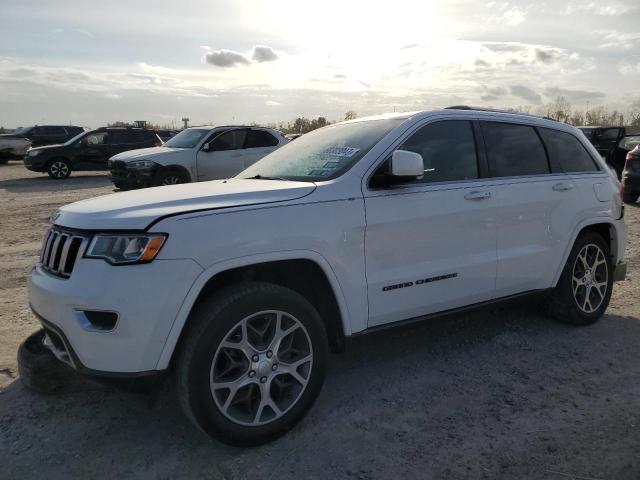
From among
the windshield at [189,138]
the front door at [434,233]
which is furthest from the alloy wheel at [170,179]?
the front door at [434,233]

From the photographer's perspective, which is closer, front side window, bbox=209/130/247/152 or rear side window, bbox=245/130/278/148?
front side window, bbox=209/130/247/152

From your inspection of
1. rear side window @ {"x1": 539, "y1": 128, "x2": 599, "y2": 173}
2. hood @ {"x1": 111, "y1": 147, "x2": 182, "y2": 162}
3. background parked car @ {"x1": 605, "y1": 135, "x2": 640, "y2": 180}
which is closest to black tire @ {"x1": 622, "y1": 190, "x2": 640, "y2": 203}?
background parked car @ {"x1": 605, "y1": 135, "x2": 640, "y2": 180}

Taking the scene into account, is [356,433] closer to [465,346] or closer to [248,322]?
[248,322]

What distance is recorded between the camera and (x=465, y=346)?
4.36m

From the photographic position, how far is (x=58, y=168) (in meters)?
18.0

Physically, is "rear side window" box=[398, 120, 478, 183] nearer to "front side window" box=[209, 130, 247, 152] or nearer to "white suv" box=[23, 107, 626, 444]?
"white suv" box=[23, 107, 626, 444]

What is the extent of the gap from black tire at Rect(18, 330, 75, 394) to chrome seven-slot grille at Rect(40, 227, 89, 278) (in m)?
0.62

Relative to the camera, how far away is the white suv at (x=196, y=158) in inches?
473

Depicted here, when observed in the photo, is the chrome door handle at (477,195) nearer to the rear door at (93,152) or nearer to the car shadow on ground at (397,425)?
the car shadow on ground at (397,425)

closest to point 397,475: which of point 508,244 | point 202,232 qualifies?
point 202,232

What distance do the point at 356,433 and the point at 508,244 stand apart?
186cm

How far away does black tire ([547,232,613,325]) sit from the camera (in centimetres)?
461

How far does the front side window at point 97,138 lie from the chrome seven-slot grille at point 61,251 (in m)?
16.7

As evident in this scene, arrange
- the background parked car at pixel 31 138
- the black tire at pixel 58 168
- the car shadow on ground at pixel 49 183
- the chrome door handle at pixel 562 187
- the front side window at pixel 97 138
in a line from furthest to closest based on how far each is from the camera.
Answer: the background parked car at pixel 31 138, the front side window at pixel 97 138, the black tire at pixel 58 168, the car shadow on ground at pixel 49 183, the chrome door handle at pixel 562 187
